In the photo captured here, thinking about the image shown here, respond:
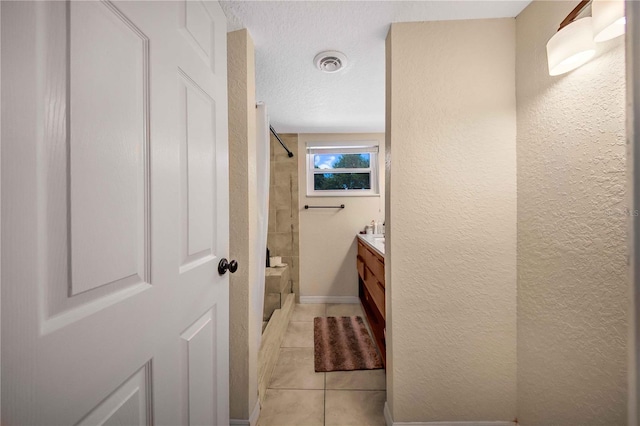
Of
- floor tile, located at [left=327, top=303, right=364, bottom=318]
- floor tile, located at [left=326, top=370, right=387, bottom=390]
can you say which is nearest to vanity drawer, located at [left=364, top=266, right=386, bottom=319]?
floor tile, located at [left=326, top=370, right=387, bottom=390]

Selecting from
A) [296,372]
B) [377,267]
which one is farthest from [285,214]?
[296,372]

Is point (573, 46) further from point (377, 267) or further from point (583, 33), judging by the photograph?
point (377, 267)

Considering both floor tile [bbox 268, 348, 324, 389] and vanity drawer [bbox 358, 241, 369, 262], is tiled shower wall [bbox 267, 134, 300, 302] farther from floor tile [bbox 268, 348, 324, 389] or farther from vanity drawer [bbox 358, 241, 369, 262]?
floor tile [bbox 268, 348, 324, 389]

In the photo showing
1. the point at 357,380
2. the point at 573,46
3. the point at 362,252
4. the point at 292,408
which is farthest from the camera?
the point at 362,252

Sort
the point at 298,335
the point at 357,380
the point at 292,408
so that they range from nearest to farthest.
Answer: the point at 292,408, the point at 357,380, the point at 298,335

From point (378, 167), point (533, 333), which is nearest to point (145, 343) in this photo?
point (533, 333)

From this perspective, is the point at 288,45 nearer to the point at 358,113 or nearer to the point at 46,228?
the point at 358,113

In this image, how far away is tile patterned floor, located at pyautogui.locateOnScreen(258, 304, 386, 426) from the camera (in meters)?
1.35

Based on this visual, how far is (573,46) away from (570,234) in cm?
64

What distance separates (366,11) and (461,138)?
2.41 feet

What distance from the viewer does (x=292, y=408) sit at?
1414mm

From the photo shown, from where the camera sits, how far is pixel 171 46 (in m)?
0.65

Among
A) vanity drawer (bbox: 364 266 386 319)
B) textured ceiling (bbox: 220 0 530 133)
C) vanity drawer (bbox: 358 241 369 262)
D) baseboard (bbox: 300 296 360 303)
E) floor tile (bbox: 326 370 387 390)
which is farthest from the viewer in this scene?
baseboard (bbox: 300 296 360 303)

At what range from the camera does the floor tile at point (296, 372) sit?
5.22 feet
